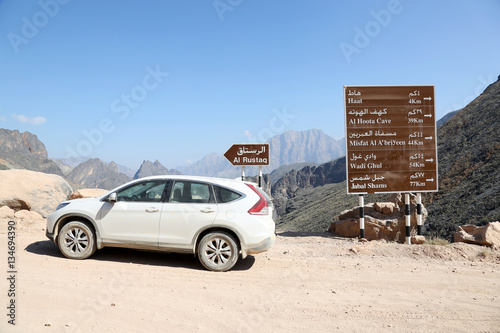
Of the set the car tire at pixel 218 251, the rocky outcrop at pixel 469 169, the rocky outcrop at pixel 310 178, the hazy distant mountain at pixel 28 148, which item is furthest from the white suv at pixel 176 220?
the hazy distant mountain at pixel 28 148

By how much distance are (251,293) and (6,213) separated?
8795 millimetres

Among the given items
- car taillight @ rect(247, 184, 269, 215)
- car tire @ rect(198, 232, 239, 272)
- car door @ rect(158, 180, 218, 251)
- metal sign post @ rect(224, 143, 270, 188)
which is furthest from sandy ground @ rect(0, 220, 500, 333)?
metal sign post @ rect(224, 143, 270, 188)

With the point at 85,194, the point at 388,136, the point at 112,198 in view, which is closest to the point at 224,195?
the point at 112,198

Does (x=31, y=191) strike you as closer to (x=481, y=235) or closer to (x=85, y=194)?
(x=85, y=194)

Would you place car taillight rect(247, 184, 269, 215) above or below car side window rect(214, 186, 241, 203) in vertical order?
below

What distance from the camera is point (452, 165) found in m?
28.7

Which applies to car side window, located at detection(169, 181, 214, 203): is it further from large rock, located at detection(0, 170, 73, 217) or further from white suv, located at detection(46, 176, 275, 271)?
large rock, located at detection(0, 170, 73, 217)

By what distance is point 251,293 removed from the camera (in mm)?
5141

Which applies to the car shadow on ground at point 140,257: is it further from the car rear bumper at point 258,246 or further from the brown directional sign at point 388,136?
the brown directional sign at point 388,136

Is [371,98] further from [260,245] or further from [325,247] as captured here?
[260,245]

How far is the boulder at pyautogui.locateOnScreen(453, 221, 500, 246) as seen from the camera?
27.6ft

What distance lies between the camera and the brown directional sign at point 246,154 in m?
12.2

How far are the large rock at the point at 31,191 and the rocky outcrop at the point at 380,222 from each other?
9.47 meters

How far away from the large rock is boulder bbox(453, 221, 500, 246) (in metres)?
12.2
